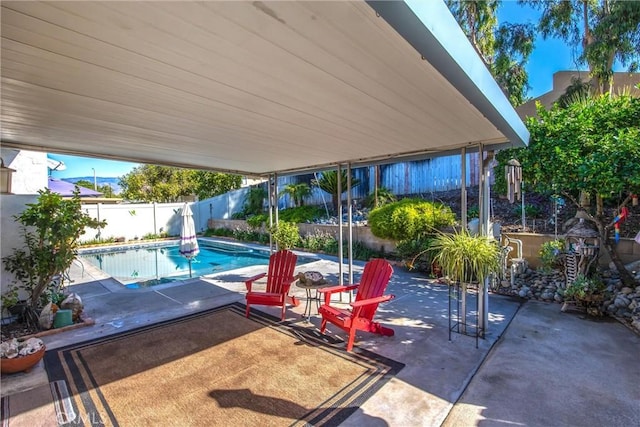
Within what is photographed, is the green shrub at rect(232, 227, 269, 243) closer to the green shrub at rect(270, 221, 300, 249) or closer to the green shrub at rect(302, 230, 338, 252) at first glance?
the green shrub at rect(302, 230, 338, 252)

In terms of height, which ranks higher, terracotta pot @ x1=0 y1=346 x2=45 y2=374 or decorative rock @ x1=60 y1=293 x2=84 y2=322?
decorative rock @ x1=60 y1=293 x2=84 y2=322

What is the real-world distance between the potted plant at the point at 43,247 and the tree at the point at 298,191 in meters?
10.2

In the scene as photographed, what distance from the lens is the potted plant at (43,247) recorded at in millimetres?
4195

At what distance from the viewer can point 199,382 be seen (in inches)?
119

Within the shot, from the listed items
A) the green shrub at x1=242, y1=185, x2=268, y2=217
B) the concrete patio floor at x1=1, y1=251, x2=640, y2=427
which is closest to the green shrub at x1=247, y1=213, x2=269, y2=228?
the green shrub at x1=242, y1=185, x2=268, y2=217

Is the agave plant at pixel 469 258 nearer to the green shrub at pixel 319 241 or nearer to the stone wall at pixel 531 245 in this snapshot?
the stone wall at pixel 531 245

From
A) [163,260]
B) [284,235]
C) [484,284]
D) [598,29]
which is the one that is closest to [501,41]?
[598,29]

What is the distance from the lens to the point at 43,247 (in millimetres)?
4297

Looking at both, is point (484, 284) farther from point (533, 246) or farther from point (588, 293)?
point (533, 246)

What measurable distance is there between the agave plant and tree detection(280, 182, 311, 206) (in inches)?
426

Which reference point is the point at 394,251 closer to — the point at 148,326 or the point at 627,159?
the point at 627,159

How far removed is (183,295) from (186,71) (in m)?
4.87

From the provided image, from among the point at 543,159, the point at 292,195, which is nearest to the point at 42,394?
the point at 543,159

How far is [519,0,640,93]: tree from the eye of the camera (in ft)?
28.7
